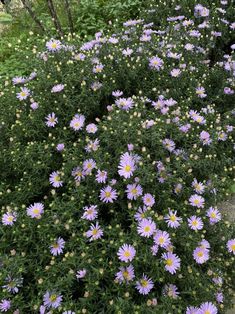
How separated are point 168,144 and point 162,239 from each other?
643 mm

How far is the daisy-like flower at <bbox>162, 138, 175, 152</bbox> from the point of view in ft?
7.92

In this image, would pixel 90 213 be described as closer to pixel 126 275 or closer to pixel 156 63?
pixel 126 275

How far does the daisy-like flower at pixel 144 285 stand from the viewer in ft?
6.50

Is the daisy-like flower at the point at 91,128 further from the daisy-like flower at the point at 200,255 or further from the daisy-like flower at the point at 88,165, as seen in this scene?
the daisy-like flower at the point at 200,255

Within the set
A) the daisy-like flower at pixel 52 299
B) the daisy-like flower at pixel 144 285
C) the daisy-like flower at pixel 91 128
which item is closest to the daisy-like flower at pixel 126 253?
the daisy-like flower at pixel 144 285

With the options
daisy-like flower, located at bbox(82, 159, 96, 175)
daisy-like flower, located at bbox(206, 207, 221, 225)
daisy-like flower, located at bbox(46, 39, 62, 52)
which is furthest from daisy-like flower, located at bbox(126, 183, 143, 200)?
daisy-like flower, located at bbox(46, 39, 62, 52)

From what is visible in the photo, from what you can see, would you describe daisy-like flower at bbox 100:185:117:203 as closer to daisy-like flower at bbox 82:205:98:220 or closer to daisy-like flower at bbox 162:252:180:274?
daisy-like flower at bbox 82:205:98:220

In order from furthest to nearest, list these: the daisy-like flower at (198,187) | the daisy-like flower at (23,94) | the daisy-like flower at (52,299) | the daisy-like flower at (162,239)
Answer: the daisy-like flower at (23,94) → the daisy-like flower at (198,187) → the daisy-like flower at (162,239) → the daisy-like flower at (52,299)

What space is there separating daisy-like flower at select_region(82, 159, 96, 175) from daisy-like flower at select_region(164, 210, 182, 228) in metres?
0.51

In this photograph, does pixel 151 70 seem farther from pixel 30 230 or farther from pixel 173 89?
→ pixel 30 230

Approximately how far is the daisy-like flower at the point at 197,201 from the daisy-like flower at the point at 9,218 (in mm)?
1026

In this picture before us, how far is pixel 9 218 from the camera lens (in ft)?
7.14

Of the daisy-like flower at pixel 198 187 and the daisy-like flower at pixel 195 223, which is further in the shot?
the daisy-like flower at pixel 198 187

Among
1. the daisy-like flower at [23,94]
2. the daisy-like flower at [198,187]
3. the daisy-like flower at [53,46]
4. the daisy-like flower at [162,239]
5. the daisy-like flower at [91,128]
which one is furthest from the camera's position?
the daisy-like flower at [53,46]
